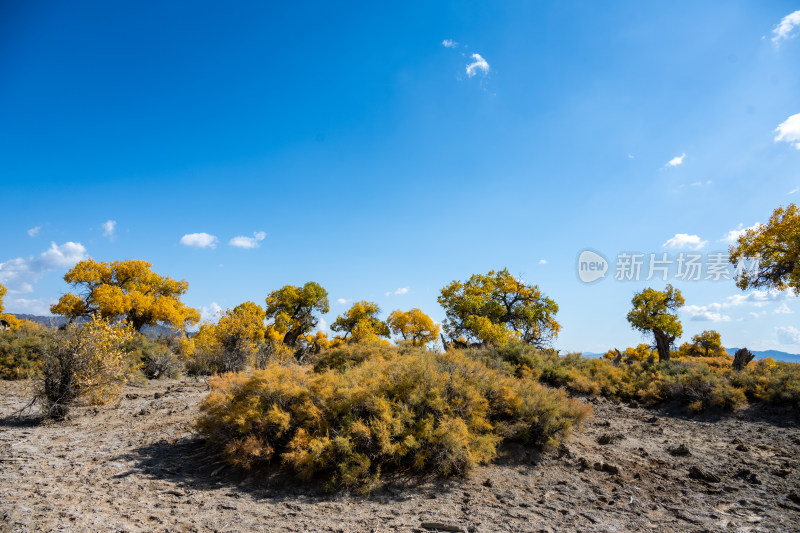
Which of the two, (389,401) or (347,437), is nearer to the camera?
(347,437)

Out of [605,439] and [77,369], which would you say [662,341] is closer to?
[605,439]

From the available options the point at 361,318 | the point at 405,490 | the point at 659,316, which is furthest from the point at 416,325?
the point at 405,490

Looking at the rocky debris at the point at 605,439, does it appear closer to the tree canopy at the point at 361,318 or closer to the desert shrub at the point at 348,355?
the desert shrub at the point at 348,355

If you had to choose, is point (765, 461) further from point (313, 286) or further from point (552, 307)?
point (313, 286)

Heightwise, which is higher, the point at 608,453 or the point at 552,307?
the point at 552,307

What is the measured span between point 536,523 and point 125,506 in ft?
15.6

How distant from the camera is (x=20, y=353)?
12.6 metres

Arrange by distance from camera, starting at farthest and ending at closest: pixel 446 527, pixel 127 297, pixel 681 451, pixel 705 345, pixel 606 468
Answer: pixel 705 345, pixel 127 297, pixel 681 451, pixel 606 468, pixel 446 527

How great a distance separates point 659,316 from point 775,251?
9660mm

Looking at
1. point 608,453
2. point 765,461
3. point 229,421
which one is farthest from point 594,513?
point 229,421

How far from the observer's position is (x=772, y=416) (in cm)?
→ 945

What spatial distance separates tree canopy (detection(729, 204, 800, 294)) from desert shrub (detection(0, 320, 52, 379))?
25560 mm

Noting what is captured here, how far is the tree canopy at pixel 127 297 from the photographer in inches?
773

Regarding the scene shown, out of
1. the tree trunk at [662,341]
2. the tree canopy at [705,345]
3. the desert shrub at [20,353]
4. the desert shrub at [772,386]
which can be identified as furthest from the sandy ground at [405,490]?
the tree canopy at [705,345]
